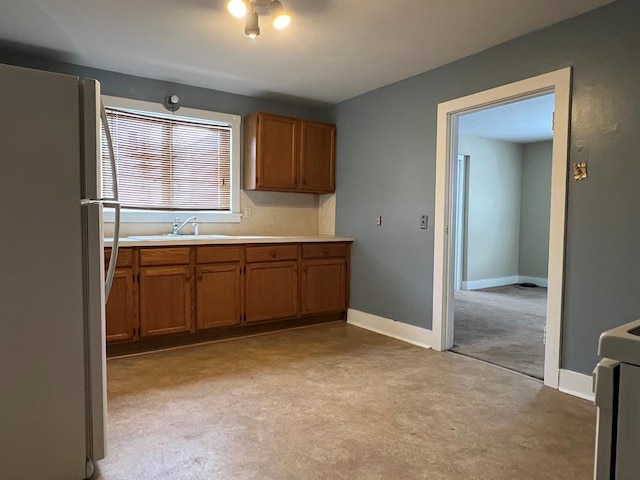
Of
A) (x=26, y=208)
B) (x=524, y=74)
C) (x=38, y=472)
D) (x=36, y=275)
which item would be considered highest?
(x=524, y=74)

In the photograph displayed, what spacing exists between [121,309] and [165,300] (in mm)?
330

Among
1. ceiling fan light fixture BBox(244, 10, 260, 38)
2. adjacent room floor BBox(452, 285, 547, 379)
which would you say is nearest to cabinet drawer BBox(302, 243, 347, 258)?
adjacent room floor BBox(452, 285, 547, 379)

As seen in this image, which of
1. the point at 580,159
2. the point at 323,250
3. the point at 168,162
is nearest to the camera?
the point at 580,159

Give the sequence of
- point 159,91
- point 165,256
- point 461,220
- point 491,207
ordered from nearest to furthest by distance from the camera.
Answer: point 165,256
point 159,91
point 461,220
point 491,207

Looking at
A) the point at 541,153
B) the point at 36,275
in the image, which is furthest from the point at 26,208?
the point at 541,153

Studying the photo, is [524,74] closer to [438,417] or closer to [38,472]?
[438,417]

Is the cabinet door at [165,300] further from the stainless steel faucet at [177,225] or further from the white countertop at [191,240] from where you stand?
the stainless steel faucet at [177,225]

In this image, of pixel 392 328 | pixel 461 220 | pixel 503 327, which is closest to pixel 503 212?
pixel 461 220

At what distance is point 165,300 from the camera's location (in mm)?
3479

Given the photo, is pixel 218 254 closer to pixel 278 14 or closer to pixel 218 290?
pixel 218 290

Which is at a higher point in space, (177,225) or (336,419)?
(177,225)

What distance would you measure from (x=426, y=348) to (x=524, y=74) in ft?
7.08

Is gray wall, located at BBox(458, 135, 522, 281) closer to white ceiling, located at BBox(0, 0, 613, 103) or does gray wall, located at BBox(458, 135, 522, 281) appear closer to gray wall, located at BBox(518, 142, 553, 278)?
gray wall, located at BBox(518, 142, 553, 278)

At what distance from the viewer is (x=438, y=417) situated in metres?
2.34
